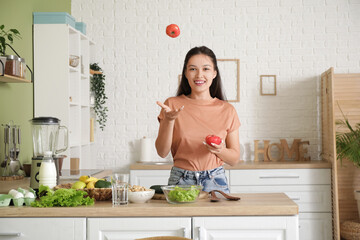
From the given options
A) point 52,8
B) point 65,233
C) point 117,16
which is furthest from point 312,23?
point 65,233

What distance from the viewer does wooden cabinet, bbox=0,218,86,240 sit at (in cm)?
214

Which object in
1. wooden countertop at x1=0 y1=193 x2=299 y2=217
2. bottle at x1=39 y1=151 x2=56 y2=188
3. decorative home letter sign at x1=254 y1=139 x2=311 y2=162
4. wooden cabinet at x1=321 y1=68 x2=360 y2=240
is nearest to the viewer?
wooden countertop at x1=0 y1=193 x2=299 y2=217

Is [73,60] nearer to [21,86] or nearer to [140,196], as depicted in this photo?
[21,86]

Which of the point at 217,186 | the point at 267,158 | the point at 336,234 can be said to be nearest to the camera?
the point at 217,186

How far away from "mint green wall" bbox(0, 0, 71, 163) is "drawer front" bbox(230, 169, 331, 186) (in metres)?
2.00

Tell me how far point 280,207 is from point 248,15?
3513 mm

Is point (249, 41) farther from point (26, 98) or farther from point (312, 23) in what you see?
point (26, 98)

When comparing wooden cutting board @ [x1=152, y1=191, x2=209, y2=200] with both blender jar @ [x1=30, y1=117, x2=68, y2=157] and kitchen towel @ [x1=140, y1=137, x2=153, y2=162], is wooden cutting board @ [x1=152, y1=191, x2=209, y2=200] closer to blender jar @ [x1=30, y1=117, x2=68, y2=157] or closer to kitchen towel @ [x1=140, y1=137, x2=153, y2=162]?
blender jar @ [x1=30, y1=117, x2=68, y2=157]

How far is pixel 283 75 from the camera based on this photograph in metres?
5.18

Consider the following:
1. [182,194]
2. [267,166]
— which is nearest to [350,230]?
[267,166]

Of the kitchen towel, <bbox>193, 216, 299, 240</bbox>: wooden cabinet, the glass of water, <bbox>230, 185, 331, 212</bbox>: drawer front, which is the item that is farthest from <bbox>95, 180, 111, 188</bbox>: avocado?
the kitchen towel

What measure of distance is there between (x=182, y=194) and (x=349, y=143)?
9.35 feet

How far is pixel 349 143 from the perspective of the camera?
4504 millimetres

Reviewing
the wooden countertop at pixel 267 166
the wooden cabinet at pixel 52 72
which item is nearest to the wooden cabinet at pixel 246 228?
the wooden countertop at pixel 267 166
